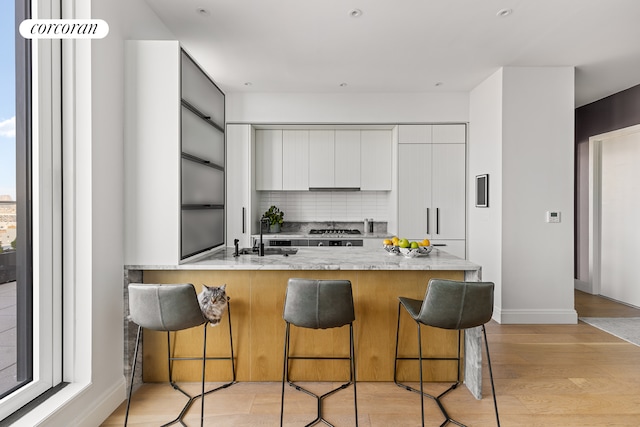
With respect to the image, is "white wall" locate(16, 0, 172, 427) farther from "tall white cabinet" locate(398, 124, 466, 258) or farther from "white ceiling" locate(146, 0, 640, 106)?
"tall white cabinet" locate(398, 124, 466, 258)

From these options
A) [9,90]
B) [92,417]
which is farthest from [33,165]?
[92,417]

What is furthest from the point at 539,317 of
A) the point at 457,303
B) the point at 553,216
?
the point at 457,303

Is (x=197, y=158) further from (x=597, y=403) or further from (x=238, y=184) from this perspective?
(x=597, y=403)

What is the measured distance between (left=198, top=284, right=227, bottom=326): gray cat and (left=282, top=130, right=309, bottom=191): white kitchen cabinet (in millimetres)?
2945

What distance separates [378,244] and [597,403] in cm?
285

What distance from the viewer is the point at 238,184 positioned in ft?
15.8

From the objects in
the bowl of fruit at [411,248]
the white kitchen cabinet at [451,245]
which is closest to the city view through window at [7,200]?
the bowl of fruit at [411,248]

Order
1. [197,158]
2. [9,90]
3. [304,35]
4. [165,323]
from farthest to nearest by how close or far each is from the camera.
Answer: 1. [304,35]
2. [197,158]
3. [165,323]
4. [9,90]

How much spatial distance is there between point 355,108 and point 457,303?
3403 mm

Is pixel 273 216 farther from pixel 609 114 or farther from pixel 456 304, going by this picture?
pixel 609 114

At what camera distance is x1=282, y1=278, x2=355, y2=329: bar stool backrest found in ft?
6.74

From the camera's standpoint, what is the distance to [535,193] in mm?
3938

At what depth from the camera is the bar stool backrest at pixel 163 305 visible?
1990 mm

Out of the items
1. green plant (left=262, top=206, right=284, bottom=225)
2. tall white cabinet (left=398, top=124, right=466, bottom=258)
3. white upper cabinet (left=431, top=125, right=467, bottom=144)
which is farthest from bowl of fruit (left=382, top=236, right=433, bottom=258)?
green plant (left=262, top=206, right=284, bottom=225)
